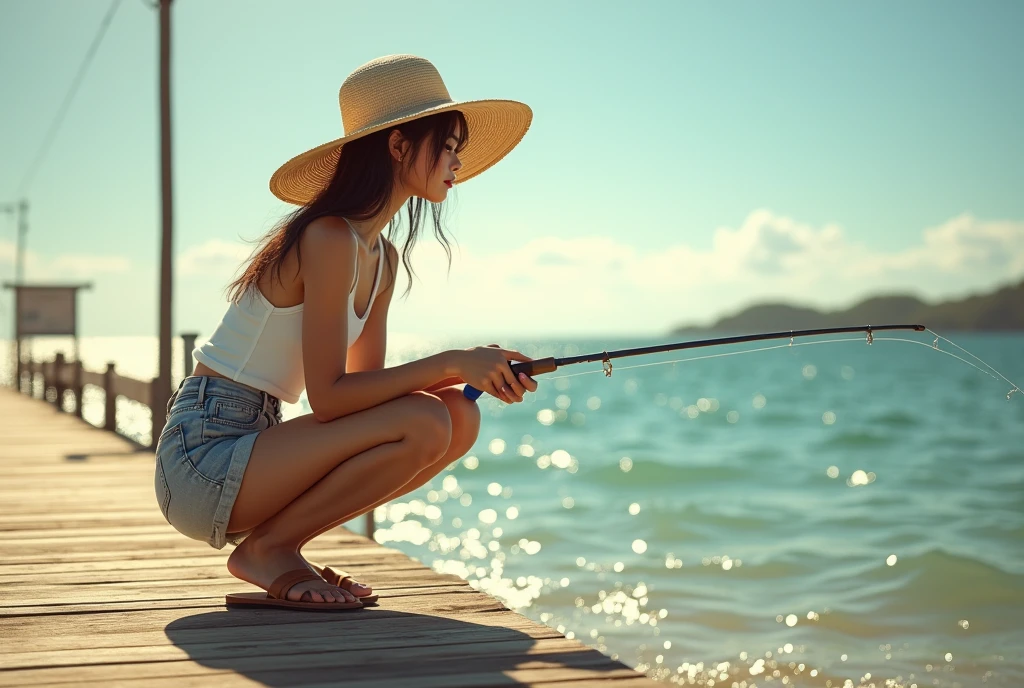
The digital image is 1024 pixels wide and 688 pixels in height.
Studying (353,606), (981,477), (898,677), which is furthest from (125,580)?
(981,477)

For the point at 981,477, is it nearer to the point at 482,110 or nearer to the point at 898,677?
the point at 898,677

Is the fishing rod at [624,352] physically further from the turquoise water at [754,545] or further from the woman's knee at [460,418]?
the turquoise water at [754,545]

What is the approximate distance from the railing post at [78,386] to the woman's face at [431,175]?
321 inches

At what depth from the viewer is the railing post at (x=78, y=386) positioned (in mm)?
9758

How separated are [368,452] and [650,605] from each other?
3.30 m

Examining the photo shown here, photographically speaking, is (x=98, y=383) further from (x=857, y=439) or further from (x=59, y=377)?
(x=857, y=439)

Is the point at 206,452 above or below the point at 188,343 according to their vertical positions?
below

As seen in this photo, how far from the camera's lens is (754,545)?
7152 mm

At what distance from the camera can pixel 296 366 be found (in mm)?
2527

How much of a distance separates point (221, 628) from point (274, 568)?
0.73 ft

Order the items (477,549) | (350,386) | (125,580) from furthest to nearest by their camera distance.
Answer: (477,549) < (125,580) < (350,386)

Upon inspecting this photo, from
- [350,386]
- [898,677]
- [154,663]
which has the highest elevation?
[350,386]

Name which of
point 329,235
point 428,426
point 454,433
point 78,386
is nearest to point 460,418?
point 454,433

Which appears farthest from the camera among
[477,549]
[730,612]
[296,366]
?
[477,549]
